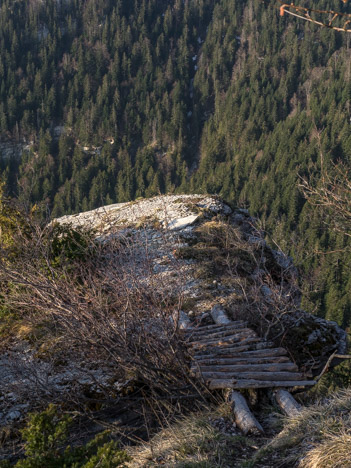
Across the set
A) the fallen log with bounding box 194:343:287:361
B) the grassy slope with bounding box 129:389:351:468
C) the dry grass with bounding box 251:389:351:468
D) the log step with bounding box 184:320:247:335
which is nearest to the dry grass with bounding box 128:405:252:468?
the grassy slope with bounding box 129:389:351:468

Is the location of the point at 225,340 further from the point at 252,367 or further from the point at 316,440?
the point at 316,440

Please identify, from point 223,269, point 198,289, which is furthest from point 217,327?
point 223,269

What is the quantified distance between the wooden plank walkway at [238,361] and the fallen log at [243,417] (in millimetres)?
258

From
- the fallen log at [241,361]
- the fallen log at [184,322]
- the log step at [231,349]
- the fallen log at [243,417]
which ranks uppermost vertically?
the fallen log at [243,417]

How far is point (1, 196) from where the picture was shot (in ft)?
31.9

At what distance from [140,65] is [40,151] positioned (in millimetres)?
52972

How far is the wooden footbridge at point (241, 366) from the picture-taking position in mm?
5539

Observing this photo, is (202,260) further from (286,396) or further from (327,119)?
(327,119)

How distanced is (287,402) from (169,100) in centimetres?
13065

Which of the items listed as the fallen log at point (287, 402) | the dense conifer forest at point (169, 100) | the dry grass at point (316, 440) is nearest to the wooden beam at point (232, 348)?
the fallen log at point (287, 402)

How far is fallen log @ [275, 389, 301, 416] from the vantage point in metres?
5.32

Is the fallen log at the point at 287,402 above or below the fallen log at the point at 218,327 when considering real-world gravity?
above

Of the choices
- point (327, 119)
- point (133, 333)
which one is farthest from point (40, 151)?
point (133, 333)

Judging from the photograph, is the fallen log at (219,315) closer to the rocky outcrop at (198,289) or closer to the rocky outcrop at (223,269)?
the rocky outcrop at (198,289)
